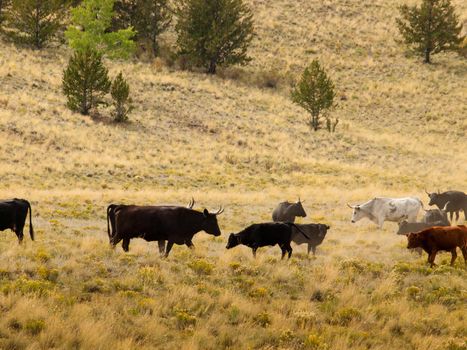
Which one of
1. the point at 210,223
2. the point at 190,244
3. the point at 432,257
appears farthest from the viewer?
the point at 210,223

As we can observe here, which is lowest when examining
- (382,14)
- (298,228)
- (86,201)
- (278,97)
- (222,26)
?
(86,201)

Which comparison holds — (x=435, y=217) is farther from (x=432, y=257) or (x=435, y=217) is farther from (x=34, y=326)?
(x=34, y=326)

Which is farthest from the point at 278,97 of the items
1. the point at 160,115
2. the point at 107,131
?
the point at 107,131

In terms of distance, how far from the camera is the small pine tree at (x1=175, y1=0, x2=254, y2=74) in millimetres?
56656

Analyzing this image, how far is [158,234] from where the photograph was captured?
12.6 meters

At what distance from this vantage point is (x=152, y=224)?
1252cm

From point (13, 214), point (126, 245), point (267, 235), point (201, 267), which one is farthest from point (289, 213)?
point (13, 214)

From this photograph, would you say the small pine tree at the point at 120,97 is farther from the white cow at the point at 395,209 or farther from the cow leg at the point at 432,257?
the cow leg at the point at 432,257

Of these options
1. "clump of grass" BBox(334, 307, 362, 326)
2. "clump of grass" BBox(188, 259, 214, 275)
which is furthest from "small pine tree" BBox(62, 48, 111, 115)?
"clump of grass" BBox(334, 307, 362, 326)

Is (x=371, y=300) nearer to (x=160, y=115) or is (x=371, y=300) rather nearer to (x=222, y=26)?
(x=160, y=115)

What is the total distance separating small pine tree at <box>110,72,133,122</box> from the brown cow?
105 feet

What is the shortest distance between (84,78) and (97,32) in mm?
14199

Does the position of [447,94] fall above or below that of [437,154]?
above

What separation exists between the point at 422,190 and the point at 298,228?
20.3 metres
